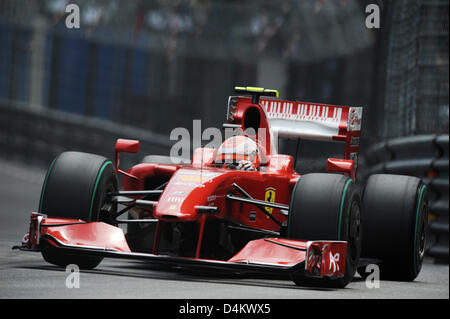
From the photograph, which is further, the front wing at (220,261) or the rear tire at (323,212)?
the rear tire at (323,212)

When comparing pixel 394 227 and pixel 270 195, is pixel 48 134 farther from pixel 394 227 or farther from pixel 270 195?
pixel 394 227

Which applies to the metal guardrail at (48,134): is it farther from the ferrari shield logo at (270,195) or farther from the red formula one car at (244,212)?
the ferrari shield logo at (270,195)

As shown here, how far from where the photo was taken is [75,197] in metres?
7.94

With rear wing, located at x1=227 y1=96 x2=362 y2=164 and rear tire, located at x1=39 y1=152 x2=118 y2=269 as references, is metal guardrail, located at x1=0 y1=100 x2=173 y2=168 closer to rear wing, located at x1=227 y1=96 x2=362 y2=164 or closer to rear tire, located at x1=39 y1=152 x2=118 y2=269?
rear wing, located at x1=227 y1=96 x2=362 y2=164

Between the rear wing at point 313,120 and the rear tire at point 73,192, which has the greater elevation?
the rear wing at point 313,120

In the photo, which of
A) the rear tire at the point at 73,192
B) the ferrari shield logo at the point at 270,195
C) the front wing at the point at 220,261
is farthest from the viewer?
the ferrari shield logo at the point at 270,195

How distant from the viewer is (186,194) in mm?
7520

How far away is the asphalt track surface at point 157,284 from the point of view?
6230 millimetres

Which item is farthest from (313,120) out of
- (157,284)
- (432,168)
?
(157,284)

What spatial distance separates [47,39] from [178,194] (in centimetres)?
2391

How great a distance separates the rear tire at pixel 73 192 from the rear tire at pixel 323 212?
5.15 ft

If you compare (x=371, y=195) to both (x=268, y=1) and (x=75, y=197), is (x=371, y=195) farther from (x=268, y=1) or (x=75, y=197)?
(x=268, y=1)

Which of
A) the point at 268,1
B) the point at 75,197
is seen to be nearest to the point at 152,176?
the point at 75,197

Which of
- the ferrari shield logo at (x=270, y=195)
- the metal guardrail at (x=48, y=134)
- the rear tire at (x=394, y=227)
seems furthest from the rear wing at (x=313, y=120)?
the metal guardrail at (x=48, y=134)
